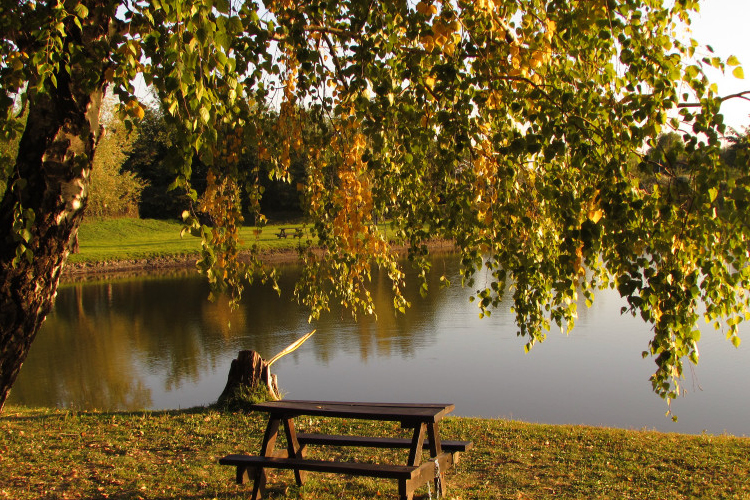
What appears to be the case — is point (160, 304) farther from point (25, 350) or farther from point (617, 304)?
point (25, 350)

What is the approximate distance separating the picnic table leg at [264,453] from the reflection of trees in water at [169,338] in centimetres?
491

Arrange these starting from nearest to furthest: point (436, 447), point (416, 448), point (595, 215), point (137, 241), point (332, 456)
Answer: point (595, 215) < point (416, 448) < point (436, 447) < point (332, 456) < point (137, 241)

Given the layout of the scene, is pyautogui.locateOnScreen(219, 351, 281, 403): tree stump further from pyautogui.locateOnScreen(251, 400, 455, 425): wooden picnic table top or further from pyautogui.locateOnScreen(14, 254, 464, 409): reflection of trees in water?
pyautogui.locateOnScreen(251, 400, 455, 425): wooden picnic table top

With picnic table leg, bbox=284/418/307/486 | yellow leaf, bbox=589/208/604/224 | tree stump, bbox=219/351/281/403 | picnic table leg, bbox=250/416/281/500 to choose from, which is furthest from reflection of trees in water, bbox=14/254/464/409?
yellow leaf, bbox=589/208/604/224

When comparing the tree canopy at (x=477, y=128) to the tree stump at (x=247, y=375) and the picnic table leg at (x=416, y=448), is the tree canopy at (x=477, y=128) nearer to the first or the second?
the picnic table leg at (x=416, y=448)

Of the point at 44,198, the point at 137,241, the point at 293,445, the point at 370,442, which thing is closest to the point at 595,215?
the point at 370,442

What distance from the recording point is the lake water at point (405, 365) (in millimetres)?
8281

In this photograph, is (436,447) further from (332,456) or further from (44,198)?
(44,198)

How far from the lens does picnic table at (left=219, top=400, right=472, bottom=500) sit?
3.73 m

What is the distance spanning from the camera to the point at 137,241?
103 feet

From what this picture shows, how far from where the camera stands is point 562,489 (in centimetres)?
456

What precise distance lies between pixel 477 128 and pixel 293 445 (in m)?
2.43

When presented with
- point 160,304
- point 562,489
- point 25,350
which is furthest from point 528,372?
point 160,304

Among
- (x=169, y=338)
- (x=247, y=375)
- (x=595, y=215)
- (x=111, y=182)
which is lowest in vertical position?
(x=169, y=338)
